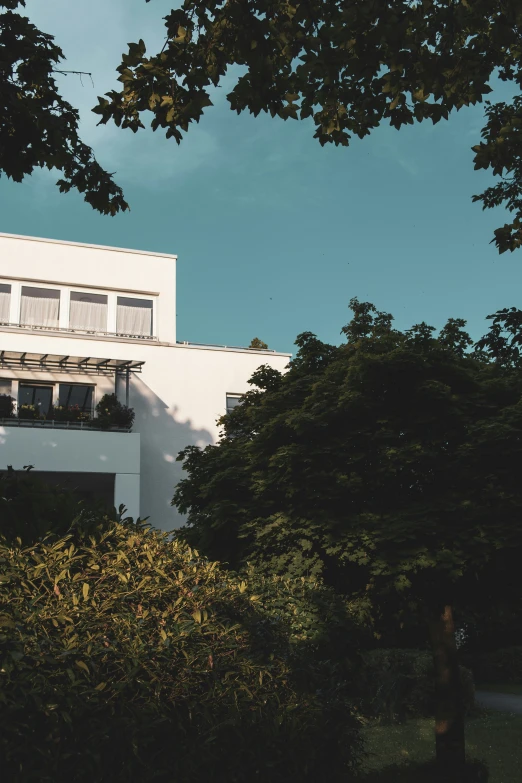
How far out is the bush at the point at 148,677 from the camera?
399cm

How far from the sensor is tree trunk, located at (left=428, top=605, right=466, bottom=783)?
38.8 feet

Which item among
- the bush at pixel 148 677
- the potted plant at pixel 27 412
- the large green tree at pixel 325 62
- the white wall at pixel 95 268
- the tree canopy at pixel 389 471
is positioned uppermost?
the white wall at pixel 95 268

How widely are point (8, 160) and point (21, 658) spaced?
4486mm

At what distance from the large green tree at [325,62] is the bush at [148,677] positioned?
15.2 ft

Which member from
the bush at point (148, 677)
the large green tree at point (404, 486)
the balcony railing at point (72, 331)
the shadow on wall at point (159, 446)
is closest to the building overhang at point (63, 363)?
the balcony railing at point (72, 331)

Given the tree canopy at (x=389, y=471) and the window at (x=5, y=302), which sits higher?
the window at (x=5, y=302)

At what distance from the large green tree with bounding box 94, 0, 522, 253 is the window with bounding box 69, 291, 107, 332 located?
20.0 m

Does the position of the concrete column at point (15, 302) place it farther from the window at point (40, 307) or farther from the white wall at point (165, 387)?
the white wall at point (165, 387)

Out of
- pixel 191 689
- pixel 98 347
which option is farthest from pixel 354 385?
pixel 98 347

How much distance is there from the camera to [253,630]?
5.36 meters

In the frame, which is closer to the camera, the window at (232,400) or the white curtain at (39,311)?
the white curtain at (39,311)

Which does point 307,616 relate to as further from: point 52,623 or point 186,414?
point 186,414

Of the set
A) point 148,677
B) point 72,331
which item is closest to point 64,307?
point 72,331

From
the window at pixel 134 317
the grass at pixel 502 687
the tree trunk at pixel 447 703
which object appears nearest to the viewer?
the tree trunk at pixel 447 703
